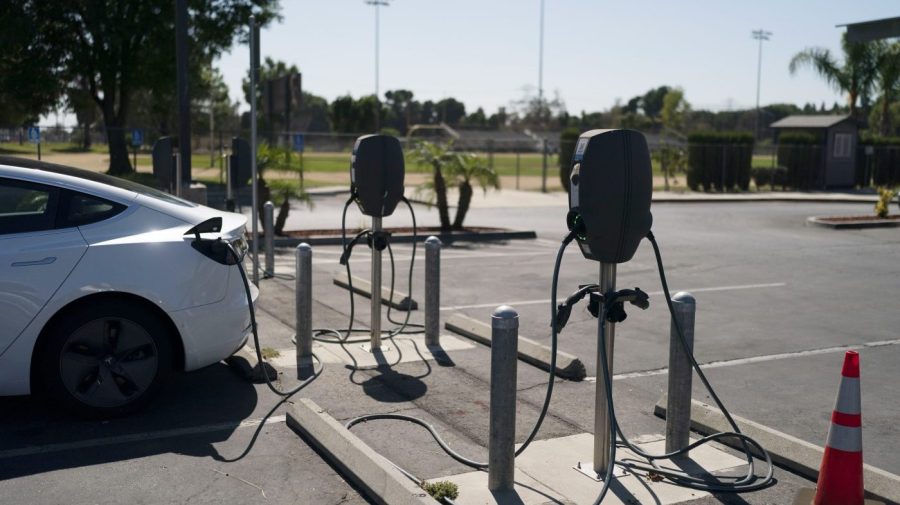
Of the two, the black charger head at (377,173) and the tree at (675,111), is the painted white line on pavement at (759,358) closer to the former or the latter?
the black charger head at (377,173)

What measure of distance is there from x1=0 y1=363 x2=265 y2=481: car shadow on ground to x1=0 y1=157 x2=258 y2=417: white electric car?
0.59 ft

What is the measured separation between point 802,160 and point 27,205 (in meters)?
33.4

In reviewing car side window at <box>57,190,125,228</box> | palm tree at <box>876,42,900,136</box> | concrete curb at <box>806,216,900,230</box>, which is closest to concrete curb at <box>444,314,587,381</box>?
car side window at <box>57,190,125,228</box>

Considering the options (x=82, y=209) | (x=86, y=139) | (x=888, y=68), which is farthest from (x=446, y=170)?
(x=888, y=68)

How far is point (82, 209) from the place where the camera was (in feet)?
18.9

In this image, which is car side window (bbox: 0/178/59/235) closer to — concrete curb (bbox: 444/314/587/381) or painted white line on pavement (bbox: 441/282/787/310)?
concrete curb (bbox: 444/314/587/381)

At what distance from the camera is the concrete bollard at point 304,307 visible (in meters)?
7.15

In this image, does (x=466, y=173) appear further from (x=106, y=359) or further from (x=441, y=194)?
(x=106, y=359)

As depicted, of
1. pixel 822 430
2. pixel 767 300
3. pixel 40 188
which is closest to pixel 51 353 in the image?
pixel 40 188

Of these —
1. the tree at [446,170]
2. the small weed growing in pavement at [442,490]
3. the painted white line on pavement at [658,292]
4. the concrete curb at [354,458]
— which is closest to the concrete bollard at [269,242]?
the painted white line on pavement at [658,292]

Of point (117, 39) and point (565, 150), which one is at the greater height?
point (117, 39)

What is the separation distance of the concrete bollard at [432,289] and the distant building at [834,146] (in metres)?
30.4

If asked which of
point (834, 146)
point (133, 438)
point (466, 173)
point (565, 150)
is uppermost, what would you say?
point (834, 146)

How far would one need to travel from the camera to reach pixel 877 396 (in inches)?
265
